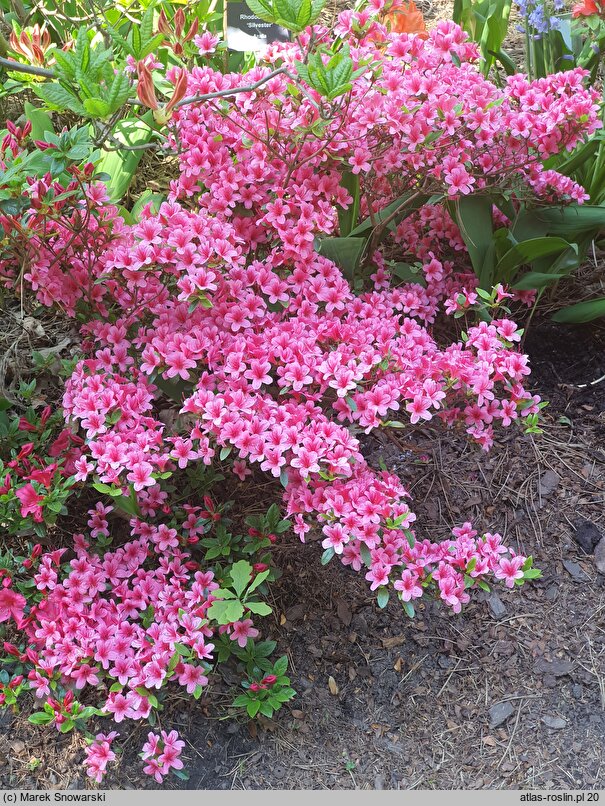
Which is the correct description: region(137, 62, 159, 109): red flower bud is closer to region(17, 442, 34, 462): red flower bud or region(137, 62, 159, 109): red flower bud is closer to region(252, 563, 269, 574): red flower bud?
region(17, 442, 34, 462): red flower bud

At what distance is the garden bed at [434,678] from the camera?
1545 mm

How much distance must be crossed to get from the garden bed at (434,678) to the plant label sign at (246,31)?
125 centimetres

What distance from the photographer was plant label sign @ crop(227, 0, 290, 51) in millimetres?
2193

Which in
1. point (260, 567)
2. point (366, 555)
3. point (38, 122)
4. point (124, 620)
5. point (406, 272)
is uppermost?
point (38, 122)

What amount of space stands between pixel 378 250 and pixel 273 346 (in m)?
0.60

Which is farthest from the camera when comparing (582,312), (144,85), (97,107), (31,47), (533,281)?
(582,312)

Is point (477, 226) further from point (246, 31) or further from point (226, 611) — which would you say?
point (226, 611)

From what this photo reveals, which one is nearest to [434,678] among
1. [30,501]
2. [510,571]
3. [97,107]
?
[510,571]

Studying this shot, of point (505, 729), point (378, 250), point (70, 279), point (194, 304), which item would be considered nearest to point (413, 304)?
point (378, 250)

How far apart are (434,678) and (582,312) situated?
3.56 ft

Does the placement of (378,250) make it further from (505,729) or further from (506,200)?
(505,729)

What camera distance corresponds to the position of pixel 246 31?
2.22 metres

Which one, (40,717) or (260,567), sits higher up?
(260,567)

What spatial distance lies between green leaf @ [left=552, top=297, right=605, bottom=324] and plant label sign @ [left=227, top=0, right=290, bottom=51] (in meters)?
1.18
